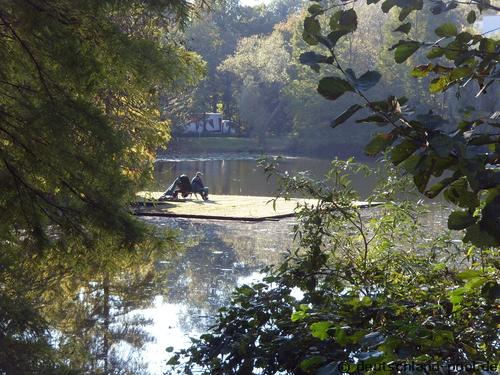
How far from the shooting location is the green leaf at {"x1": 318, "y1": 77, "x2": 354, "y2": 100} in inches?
84.7

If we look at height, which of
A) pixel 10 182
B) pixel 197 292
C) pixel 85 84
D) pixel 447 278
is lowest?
pixel 197 292

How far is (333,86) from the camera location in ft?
7.12

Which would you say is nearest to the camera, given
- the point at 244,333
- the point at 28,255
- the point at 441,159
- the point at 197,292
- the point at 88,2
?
the point at 441,159

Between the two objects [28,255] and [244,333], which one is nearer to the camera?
[244,333]

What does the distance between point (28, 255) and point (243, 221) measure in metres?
12.1

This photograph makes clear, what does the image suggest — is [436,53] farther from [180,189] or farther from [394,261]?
[180,189]

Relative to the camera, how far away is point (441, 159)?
2215 mm

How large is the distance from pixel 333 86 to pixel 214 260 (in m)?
11.1

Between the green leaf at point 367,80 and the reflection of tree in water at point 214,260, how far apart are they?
6.14 m

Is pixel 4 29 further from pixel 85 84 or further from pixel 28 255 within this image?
pixel 28 255

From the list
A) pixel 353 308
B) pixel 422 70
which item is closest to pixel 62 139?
pixel 353 308

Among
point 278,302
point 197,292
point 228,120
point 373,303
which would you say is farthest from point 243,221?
point 228,120

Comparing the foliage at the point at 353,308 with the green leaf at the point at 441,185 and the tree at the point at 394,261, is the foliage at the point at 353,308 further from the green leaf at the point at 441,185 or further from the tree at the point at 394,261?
the green leaf at the point at 441,185

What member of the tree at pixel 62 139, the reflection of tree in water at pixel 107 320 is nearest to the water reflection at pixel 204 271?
the reflection of tree in water at pixel 107 320
